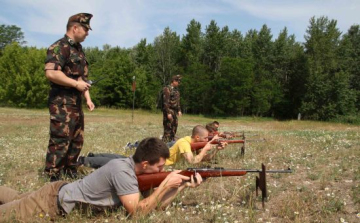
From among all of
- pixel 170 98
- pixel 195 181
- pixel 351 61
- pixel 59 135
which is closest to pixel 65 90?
pixel 59 135

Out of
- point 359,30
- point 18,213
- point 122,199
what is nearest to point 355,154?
point 122,199

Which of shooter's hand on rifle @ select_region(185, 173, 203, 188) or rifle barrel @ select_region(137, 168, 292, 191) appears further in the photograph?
shooter's hand on rifle @ select_region(185, 173, 203, 188)

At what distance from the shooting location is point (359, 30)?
58312 millimetres

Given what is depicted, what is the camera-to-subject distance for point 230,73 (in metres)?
57.8

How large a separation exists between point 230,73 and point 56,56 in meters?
54.8

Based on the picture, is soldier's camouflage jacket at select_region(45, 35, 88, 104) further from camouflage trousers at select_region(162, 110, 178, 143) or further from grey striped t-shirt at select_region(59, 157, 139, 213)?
camouflage trousers at select_region(162, 110, 178, 143)

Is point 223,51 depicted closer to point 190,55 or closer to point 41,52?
point 190,55

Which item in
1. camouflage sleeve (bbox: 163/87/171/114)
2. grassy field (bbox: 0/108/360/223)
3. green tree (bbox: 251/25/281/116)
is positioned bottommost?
grassy field (bbox: 0/108/360/223)

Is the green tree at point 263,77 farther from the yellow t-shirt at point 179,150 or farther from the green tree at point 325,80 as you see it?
the yellow t-shirt at point 179,150

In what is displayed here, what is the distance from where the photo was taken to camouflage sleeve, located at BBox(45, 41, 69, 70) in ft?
15.3

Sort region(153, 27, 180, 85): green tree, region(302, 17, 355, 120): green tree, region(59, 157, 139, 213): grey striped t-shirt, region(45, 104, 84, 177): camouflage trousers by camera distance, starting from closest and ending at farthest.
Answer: region(59, 157, 139, 213): grey striped t-shirt → region(45, 104, 84, 177): camouflage trousers → region(302, 17, 355, 120): green tree → region(153, 27, 180, 85): green tree

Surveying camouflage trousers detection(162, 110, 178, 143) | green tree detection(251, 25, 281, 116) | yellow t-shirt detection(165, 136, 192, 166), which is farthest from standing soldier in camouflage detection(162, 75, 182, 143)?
green tree detection(251, 25, 281, 116)

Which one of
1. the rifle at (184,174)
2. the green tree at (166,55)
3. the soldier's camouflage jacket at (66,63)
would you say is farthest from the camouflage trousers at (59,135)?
the green tree at (166,55)

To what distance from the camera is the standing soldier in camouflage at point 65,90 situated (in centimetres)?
471
